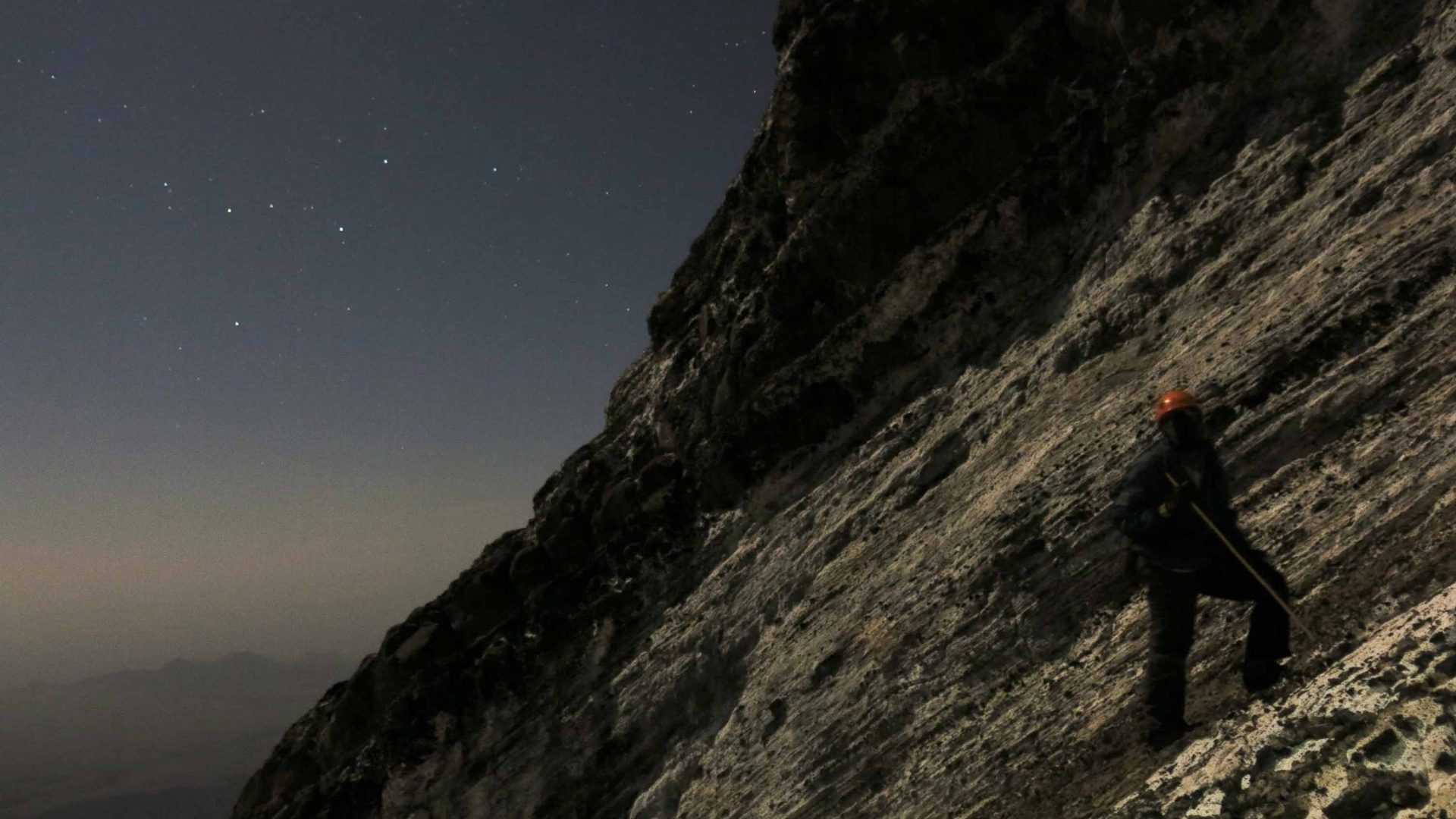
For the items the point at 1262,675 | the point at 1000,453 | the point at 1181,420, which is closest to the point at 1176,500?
the point at 1181,420

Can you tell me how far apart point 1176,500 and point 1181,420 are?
0.72 m

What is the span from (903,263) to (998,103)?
3445 millimetres

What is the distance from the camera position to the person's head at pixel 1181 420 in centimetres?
766

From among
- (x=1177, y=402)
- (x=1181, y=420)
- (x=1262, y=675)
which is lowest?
(x=1262, y=675)

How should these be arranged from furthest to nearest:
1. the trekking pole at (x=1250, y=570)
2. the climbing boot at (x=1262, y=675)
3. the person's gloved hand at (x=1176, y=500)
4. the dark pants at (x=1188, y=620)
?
the person's gloved hand at (x=1176, y=500), the dark pants at (x=1188, y=620), the climbing boot at (x=1262, y=675), the trekking pole at (x=1250, y=570)

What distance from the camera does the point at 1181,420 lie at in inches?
303

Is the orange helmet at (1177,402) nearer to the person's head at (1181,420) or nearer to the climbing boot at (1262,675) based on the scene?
the person's head at (1181,420)

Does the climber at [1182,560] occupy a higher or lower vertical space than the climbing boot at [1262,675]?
higher

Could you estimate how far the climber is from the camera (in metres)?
7.51

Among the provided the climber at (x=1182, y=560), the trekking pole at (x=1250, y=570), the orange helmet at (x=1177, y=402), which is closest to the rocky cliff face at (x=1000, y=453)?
the trekking pole at (x=1250, y=570)

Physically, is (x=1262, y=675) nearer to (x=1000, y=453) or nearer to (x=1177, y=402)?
(x=1177, y=402)

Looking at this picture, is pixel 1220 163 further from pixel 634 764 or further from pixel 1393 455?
pixel 634 764

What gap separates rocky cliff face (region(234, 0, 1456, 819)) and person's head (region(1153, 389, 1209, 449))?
2.01 metres

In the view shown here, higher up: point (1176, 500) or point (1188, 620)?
point (1176, 500)
